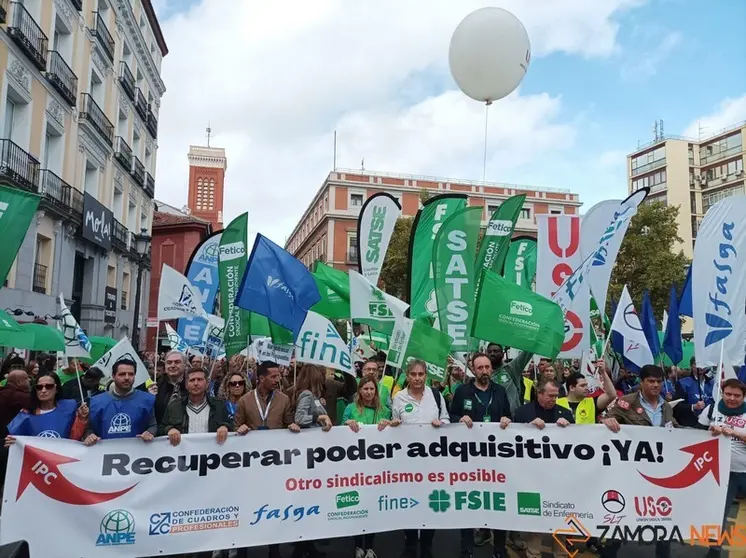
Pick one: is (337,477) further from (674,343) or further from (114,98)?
(114,98)

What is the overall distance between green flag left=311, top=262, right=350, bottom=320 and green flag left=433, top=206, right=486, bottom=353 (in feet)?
5.55

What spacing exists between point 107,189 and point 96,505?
2119 centimetres

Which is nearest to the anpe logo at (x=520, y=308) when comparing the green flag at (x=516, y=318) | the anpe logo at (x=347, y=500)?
the green flag at (x=516, y=318)

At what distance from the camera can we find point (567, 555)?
16.2ft

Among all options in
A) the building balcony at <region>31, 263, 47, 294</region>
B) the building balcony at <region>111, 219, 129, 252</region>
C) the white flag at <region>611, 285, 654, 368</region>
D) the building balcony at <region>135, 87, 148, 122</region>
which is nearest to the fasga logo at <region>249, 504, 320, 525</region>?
the white flag at <region>611, 285, 654, 368</region>

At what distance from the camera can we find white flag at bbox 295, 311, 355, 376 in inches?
221

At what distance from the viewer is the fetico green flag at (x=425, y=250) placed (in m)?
7.82

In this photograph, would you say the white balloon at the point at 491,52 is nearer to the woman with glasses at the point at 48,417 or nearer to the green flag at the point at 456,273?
the green flag at the point at 456,273

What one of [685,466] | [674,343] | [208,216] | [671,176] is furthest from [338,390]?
[208,216]

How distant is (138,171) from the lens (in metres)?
27.3

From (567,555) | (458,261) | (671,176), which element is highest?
(671,176)

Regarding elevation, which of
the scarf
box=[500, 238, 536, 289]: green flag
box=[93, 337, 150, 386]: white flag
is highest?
box=[500, 238, 536, 289]: green flag

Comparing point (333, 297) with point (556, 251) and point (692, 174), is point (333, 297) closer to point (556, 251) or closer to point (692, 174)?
point (556, 251)

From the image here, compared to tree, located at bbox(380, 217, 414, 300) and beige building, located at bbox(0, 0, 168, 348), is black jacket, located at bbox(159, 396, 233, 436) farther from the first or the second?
tree, located at bbox(380, 217, 414, 300)
